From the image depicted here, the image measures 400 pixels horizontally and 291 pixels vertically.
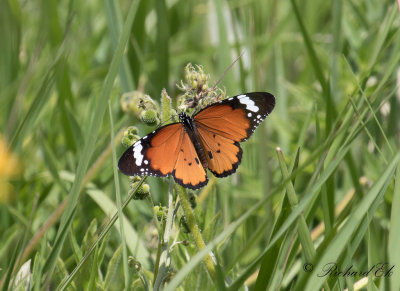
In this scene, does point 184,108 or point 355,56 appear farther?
point 355,56

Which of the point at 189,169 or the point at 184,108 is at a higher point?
the point at 184,108

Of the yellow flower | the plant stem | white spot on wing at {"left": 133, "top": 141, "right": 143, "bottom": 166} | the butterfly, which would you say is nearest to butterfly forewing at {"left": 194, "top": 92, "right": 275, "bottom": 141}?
the butterfly

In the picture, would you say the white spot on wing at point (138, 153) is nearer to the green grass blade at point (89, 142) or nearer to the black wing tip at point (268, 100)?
the green grass blade at point (89, 142)

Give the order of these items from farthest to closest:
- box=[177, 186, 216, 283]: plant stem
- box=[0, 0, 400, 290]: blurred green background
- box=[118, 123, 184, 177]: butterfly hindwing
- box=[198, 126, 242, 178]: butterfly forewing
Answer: box=[198, 126, 242, 178]: butterfly forewing < box=[118, 123, 184, 177]: butterfly hindwing < box=[177, 186, 216, 283]: plant stem < box=[0, 0, 400, 290]: blurred green background

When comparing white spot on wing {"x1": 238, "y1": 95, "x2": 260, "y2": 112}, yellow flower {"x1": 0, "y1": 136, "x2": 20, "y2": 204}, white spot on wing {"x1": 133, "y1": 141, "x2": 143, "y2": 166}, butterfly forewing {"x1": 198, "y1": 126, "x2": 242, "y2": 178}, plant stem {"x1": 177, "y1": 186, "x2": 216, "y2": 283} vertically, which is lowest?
plant stem {"x1": 177, "y1": 186, "x2": 216, "y2": 283}

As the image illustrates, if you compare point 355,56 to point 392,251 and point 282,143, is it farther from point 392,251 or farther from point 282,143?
point 392,251

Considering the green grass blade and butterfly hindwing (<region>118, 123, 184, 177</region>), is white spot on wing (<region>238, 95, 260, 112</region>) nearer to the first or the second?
butterfly hindwing (<region>118, 123, 184, 177</region>)

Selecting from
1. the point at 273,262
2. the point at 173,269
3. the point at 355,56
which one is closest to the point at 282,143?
the point at 355,56

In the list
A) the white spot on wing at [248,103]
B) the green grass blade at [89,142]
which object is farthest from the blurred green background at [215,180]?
the white spot on wing at [248,103]
